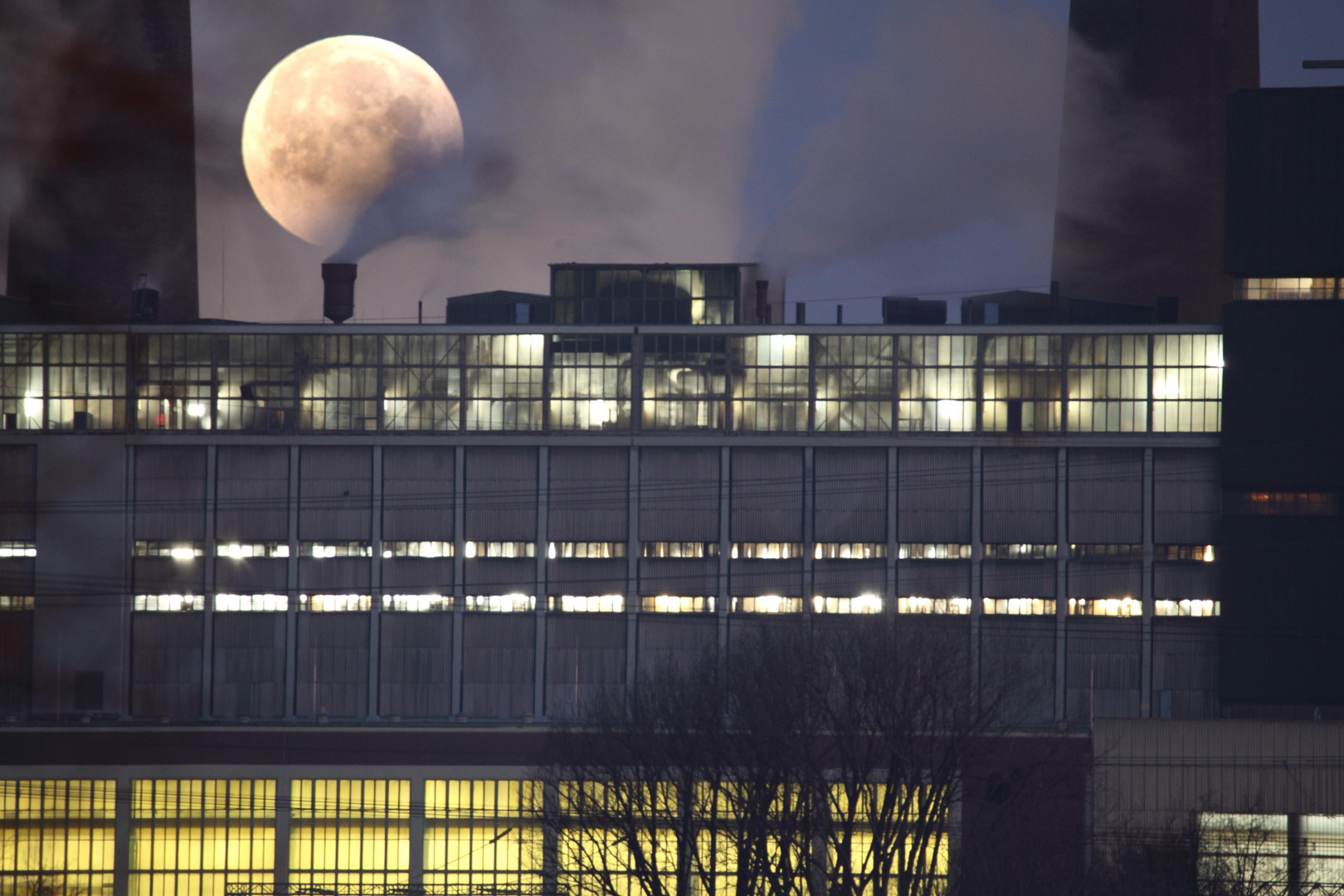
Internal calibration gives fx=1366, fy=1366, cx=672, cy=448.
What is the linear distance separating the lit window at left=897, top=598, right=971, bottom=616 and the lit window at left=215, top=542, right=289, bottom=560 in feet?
77.4

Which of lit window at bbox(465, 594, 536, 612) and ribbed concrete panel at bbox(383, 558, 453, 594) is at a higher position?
ribbed concrete panel at bbox(383, 558, 453, 594)

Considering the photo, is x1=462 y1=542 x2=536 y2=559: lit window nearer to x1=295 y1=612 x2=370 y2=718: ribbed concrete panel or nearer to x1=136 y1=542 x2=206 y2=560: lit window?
x1=295 y1=612 x2=370 y2=718: ribbed concrete panel

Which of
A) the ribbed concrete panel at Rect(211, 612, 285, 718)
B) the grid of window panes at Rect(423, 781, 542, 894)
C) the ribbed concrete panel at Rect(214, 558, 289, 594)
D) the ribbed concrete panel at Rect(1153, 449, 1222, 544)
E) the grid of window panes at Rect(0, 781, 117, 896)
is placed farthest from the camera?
the ribbed concrete panel at Rect(214, 558, 289, 594)

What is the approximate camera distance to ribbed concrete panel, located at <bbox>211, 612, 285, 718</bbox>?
51.9 metres

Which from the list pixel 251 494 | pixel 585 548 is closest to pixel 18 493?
pixel 251 494

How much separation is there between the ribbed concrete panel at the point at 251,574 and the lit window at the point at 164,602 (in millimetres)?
1164

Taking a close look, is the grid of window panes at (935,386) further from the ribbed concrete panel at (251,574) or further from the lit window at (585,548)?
the ribbed concrete panel at (251,574)

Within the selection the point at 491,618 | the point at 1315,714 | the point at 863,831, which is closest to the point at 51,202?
the point at 491,618

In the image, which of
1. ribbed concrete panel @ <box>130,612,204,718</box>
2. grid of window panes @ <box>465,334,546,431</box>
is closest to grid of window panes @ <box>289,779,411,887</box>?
ribbed concrete panel @ <box>130,612,204,718</box>

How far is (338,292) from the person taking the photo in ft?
193

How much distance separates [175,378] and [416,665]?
14.5 meters

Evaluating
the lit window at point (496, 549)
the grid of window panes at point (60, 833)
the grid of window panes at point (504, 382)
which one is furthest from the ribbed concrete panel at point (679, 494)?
the grid of window panes at point (60, 833)

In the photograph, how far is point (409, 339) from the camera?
173 feet

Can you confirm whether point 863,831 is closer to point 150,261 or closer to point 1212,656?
point 1212,656
